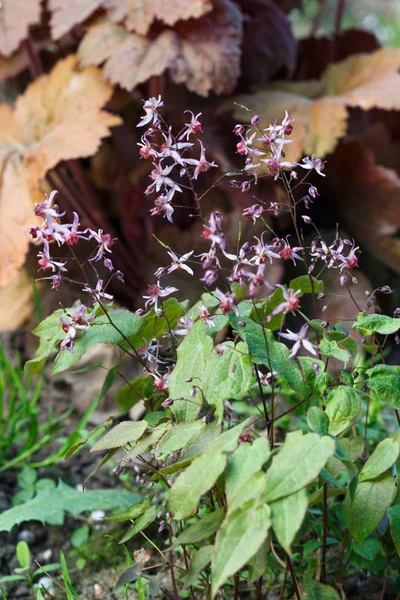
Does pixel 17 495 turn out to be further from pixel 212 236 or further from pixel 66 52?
pixel 66 52

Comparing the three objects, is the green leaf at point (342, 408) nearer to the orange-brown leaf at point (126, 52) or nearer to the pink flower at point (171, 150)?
the pink flower at point (171, 150)

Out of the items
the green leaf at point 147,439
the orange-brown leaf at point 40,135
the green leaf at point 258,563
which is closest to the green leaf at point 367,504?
the green leaf at point 258,563

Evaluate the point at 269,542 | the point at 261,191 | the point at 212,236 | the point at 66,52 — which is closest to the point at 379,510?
the point at 269,542

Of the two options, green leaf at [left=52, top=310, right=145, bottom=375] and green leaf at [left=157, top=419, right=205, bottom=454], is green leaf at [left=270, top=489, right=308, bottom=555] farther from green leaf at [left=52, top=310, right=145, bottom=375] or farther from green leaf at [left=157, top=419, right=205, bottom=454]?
green leaf at [left=52, top=310, right=145, bottom=375]

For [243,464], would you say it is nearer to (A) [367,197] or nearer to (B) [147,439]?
(B) [147,439]

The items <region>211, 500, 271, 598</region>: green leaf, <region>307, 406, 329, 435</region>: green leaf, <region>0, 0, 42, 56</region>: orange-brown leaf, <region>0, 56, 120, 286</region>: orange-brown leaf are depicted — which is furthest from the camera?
<region>0, 0, 42, 56</region>: orange-brown leaf

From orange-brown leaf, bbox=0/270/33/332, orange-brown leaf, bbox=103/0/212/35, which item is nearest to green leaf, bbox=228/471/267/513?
orange-brown leaf, bbox=103/0/212/35

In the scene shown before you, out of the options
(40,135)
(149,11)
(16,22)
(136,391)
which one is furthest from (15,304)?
(136,391)
